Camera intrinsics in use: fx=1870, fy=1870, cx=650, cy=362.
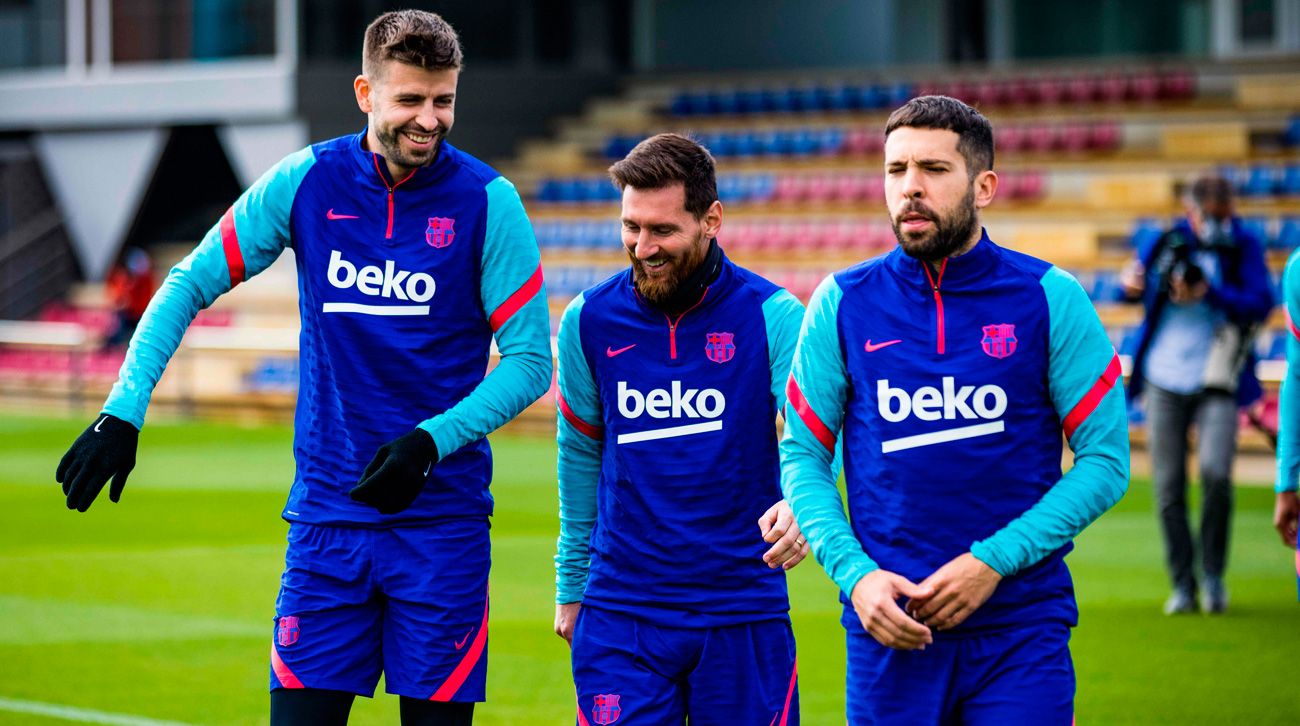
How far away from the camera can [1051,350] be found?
3.86 metres

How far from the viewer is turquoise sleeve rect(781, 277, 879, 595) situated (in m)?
3.92

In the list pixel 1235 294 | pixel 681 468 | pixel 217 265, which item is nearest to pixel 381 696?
pixel 217 265

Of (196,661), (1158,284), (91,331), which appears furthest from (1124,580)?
(91,331)

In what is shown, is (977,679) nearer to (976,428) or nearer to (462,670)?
(976,428)

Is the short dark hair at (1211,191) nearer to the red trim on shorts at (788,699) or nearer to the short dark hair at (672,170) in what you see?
the short dark hair at (672,170)

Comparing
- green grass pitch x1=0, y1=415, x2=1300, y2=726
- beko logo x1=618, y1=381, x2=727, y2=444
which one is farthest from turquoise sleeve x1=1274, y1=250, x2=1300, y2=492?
beko logo x1=618, y1=381, x2=727, y2=444

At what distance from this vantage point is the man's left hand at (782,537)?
4102mm

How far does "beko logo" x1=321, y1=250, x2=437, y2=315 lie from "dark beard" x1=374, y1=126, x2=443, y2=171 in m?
0.25

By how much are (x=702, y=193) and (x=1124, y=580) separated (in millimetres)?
7158

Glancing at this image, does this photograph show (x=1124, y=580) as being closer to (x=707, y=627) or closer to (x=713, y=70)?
(x=707, y=627)

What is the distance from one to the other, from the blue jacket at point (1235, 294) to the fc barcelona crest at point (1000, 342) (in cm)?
560

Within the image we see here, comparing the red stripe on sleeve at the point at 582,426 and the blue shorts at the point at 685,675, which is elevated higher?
the red stripe on sleeve at the point at 582,426

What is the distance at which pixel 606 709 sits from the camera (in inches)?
170

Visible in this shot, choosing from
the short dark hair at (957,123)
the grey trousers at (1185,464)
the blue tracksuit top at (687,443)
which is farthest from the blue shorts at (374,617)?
the grey trousers at (1185,464)
